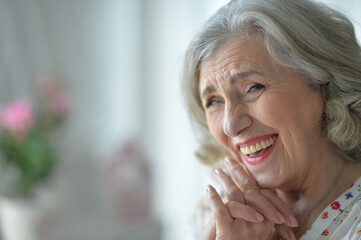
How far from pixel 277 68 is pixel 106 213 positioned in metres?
2.30

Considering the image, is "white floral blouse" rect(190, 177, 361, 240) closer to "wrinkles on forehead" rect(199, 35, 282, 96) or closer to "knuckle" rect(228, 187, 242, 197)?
"knuckle" rect(228, 187, 242, 197)

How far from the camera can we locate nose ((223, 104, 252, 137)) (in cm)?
125

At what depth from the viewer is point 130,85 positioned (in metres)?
3.62

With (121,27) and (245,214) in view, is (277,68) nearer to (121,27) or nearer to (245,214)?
(245,214)

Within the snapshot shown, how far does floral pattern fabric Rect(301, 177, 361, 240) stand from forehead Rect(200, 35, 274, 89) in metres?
0.40

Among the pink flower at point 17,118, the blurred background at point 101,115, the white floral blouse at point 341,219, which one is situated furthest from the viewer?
the blurred background at point 101,115

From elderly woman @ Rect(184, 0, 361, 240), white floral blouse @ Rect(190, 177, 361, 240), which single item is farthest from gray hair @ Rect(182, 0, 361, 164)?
white floral blouse @ Rect(190, 177, 361, 240)

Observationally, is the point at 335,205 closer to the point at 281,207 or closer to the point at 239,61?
the point at 281,207

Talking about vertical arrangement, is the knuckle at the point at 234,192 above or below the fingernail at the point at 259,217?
above

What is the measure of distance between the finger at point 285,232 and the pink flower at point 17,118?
5.19 feet

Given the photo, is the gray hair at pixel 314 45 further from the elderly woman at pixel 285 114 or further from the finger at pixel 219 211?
the finger at pixel 219 211

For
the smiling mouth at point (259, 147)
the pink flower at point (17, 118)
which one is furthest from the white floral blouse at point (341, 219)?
the pink flower at point (17, 118)

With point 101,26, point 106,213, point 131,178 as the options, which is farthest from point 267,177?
point 101,26

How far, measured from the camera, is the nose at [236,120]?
125 cm
